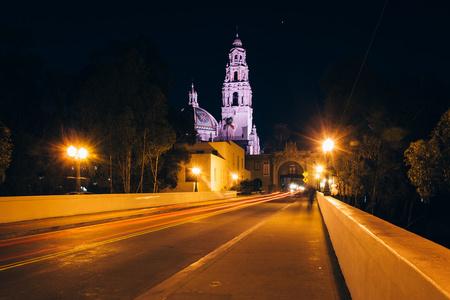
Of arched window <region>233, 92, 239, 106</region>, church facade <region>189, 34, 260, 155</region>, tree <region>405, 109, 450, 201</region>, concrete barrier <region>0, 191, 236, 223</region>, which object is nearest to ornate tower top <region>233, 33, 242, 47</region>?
church facade <region>189, 34, 260, 155</region>

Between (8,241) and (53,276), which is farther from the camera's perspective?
(8,241)

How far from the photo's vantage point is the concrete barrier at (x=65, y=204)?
1577 centimetres

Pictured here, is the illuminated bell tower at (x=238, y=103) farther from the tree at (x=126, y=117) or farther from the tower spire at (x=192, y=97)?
the tree at (x=126, y=117)

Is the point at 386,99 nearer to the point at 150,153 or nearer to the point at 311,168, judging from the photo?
the point at 150,153

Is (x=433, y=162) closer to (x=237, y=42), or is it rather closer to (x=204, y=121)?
(x=204, y=121)

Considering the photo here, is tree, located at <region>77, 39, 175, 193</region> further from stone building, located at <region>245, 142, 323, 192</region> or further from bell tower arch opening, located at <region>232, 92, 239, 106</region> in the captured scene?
bell tower arch opening, located at <region>232, 92, 239, 106</region>

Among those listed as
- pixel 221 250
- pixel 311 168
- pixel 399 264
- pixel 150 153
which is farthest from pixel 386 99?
pixel 311 168

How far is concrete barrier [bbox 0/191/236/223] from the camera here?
1577cm

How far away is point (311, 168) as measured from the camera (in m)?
92.4

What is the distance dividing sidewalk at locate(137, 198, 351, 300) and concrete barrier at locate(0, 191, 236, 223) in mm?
10481

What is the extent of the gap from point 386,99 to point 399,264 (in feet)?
107

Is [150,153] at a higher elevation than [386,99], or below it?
below

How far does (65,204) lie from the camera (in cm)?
1886

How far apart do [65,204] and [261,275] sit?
48.3 ft
